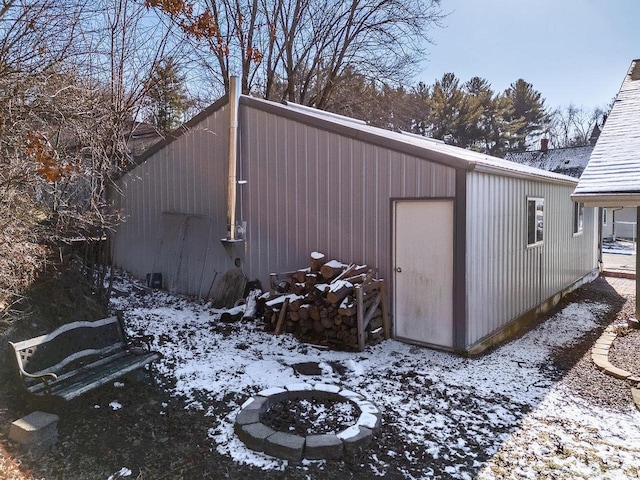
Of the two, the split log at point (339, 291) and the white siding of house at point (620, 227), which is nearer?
the split log at point (339, 291)

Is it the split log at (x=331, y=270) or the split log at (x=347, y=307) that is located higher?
the split log at (x=331, y=270)

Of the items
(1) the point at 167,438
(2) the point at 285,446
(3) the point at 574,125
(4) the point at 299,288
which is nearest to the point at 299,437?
(2) the point at 285,446

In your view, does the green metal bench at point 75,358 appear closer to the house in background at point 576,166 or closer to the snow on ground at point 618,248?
the snow on ground at point 618,248

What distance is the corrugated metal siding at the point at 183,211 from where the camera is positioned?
8.99 metres

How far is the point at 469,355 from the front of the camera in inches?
230

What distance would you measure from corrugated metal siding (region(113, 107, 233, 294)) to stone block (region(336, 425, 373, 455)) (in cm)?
579

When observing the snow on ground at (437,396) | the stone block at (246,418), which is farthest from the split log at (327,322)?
the stone block at (246,418)

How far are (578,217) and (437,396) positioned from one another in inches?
366

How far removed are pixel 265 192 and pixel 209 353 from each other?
3.38 metres

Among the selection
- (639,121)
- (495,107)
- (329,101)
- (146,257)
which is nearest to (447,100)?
(495,107)

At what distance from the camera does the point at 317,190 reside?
7289mm

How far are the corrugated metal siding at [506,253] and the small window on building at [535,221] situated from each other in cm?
15

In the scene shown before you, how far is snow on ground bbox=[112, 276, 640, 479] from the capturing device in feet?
11.0

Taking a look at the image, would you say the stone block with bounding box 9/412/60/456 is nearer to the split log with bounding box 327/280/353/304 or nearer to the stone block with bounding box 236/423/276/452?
the stone block with bounding box 236/423/276/452
